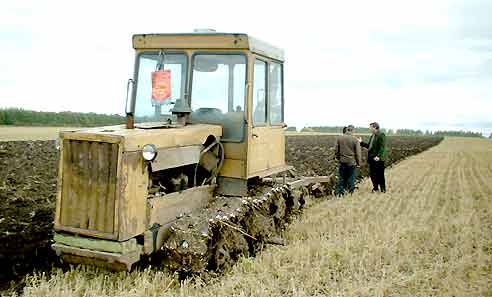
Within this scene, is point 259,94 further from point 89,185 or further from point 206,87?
point 89,185

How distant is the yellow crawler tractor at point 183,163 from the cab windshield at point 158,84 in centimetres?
1

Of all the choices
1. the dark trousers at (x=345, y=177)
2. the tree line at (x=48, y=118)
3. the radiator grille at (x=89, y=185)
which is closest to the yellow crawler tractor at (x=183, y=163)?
the radiator grille at (x=89, y=185)

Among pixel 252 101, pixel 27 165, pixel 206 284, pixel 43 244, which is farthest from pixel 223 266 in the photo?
pixel 27 165

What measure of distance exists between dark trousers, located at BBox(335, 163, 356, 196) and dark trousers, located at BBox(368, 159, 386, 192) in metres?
1.09

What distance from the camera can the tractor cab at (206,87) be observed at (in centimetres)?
779

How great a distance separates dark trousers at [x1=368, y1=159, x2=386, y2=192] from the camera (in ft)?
51.3

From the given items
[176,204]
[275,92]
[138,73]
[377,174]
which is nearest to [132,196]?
[176,204]

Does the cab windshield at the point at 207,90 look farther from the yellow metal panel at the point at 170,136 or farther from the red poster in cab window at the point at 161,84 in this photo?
Result: the yellow metal panel at the point at 170,136

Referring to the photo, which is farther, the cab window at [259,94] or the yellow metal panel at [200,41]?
the cab window at [259,94]

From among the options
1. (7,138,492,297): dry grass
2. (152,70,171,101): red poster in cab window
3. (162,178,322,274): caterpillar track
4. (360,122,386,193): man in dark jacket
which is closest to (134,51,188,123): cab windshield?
(152,70,171,101): red poster in cab window

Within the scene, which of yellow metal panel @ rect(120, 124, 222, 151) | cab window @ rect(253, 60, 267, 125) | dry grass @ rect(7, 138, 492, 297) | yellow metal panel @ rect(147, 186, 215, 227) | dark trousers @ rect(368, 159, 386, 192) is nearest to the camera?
yellow metal panel @ rect(120, 124, 222, 151)

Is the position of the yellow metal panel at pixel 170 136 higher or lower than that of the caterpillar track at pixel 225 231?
Answer: higher

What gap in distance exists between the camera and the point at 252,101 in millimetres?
8023

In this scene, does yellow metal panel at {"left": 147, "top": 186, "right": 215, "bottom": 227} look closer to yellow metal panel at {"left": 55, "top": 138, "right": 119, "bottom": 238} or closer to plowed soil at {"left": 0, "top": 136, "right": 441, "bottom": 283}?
yellow metal panel at {"left": 55, "top": 138, "right": 119, "bottom": 238}
